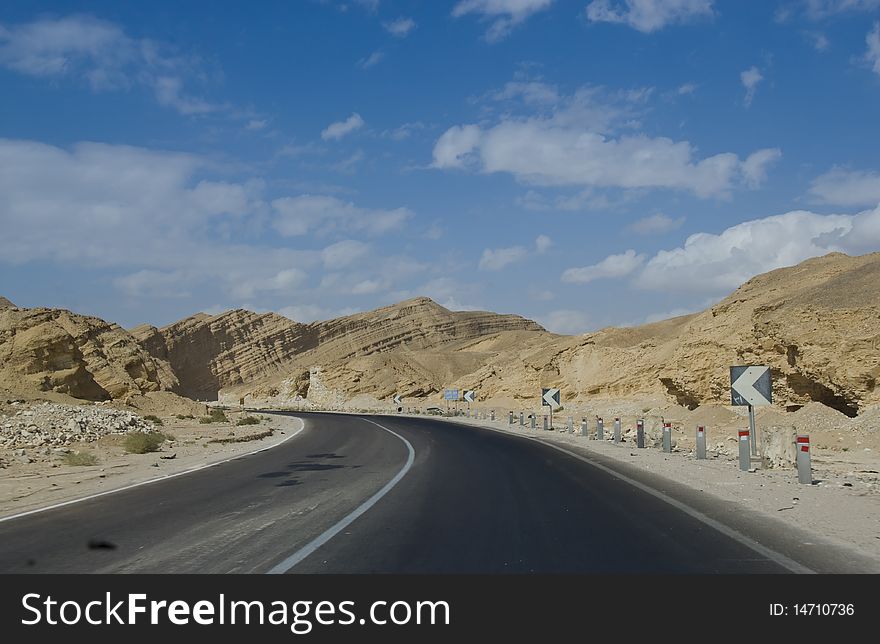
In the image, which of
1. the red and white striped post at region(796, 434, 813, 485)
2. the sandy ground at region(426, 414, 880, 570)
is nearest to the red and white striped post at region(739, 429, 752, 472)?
the sandy ground at region(426, 414, 880, 570)

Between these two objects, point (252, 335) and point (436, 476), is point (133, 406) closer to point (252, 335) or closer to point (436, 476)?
point (436, 476)

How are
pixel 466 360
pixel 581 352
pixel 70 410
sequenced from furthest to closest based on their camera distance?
1. pixel 466 360
2. pixel 581 352
3. pixel 70 410

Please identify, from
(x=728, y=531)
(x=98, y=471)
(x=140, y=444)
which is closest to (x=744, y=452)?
(x=728, y=531)

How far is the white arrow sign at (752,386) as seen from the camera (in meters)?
17.2

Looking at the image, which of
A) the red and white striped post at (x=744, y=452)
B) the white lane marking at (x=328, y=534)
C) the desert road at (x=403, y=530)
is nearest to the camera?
the white lane marking at (x=328, y=534)

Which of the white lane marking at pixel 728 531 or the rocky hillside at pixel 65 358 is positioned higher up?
the rocky hillside at pixel 65 358

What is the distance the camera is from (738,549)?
7852mm

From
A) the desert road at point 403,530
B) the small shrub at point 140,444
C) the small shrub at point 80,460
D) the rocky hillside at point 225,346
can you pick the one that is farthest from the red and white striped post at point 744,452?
the rocky hillside at point 225,346

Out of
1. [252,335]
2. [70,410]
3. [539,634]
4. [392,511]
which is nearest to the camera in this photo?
[539,634]

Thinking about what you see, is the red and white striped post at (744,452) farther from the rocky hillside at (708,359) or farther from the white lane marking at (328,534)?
the rocky hillside at (708,359)

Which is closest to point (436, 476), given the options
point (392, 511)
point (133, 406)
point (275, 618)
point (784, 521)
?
point (392, 511)

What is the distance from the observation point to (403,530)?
901 cm

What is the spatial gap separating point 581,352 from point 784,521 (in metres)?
62.4

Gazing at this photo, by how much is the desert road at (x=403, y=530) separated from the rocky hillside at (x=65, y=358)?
38.1m
